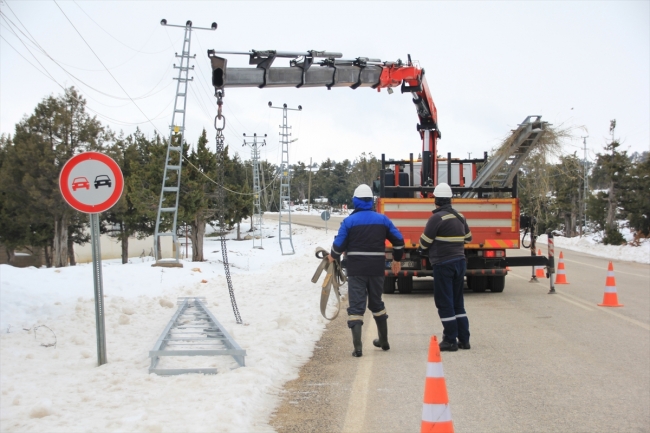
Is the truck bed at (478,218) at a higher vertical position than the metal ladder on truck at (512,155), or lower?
lower

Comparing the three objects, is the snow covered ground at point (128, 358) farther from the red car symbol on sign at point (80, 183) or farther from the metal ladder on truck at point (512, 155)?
the metal ladder on truck at point (512, 155)

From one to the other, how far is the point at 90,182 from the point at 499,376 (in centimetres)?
504

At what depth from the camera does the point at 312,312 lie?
11320 mm

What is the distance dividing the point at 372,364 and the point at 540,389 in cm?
198

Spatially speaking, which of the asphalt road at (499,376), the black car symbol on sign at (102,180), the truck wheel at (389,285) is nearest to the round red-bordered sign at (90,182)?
the black car symbol on sign at (102,180)

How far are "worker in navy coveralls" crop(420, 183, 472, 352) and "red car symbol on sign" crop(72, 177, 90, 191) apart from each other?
4183mm

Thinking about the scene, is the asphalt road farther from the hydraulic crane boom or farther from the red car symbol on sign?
the hydraulic crane boom

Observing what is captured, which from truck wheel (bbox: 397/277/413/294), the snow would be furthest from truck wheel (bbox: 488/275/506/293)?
the snow

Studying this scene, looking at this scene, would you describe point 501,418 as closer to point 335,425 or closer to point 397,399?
point 397,399

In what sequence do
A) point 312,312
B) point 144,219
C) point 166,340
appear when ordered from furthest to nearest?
point 144,219
point 312,312
point 166,340

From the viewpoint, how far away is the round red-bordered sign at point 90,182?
7180 mm

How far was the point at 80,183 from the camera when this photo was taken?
7242 mm

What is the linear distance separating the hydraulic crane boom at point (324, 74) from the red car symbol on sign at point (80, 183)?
12.7 feet

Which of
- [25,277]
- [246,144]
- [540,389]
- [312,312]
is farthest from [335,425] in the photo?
[246,144]
